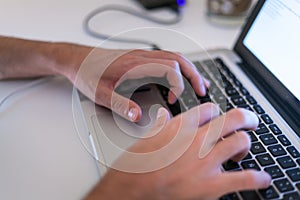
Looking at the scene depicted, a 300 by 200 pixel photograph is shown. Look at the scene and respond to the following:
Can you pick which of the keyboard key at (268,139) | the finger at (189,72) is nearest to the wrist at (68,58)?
the finger at (189,72)

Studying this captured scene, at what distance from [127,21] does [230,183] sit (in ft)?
1.73

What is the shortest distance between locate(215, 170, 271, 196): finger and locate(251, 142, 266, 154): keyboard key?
8cm

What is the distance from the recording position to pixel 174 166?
17.9 inches

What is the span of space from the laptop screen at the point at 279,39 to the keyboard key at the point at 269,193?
17 centimetres

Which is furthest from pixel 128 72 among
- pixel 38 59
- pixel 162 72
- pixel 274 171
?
pixel 274 171

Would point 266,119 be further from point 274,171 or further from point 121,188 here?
point 121,188

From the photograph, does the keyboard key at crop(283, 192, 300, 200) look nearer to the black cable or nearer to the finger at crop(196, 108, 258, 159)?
the finger at crop(196, 108, 258, 159)

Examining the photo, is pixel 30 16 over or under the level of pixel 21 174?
over

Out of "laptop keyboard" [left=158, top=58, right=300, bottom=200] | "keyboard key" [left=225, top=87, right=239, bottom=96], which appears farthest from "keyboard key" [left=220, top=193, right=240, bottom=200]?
"keyboard key" [left=225, top=87, right=239, bottom=96]

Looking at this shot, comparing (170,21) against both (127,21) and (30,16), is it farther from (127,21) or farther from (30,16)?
(30,16)

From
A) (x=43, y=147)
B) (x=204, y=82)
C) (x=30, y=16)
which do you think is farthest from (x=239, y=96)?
(x=30, y=16)

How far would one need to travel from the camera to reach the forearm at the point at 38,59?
662mm

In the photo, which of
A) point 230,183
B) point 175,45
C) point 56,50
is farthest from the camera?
point 175,45

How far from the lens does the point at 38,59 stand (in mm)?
671
